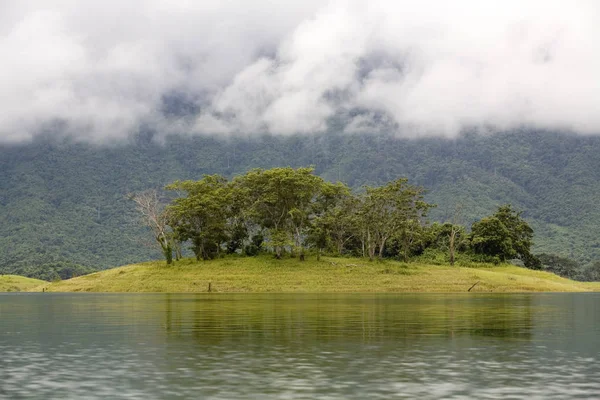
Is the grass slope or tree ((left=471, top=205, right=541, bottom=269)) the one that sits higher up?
tree ((left=471, top=205, right=541, bottom=269))

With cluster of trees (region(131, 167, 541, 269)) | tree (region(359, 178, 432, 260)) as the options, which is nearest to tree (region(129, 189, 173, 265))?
cluster of trees (region(131, 167, 541, 269))

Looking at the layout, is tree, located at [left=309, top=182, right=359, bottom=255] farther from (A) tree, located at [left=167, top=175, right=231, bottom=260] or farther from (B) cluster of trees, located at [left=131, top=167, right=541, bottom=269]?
(A) tree, located at [left=167, top=175, right=231, bottom=260]

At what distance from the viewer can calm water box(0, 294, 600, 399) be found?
68.9 ft

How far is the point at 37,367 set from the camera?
25.5m

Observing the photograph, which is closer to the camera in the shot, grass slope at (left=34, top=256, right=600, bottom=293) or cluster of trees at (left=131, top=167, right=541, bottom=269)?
grass slope at (left=34, top=256, right=600, bottom=293)

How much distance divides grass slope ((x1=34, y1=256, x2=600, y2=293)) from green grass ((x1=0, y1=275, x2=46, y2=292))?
27.6 meters

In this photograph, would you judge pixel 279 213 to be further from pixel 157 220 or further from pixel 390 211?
pixel 157 220

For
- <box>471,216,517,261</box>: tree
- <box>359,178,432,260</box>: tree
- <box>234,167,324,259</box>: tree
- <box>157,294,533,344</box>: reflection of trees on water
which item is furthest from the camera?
<box>471,216,517,261</box>: tree

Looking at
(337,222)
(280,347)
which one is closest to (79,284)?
(337,222)

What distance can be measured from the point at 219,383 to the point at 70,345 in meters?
12.8

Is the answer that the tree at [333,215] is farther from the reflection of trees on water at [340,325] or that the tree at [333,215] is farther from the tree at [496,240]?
the reflection of trees on water at [340,325]

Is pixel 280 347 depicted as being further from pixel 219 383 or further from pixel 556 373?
pixel 556 373

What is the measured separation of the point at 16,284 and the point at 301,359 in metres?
137

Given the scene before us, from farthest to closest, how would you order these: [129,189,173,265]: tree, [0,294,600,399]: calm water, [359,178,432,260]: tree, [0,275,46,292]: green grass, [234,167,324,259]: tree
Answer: [0,275,46,292]: green grass < [359,178,432,260]: tree < [129,189,173,265]: tree < [234,167,324,259]: tree < [0,294,600,399]: calm water
